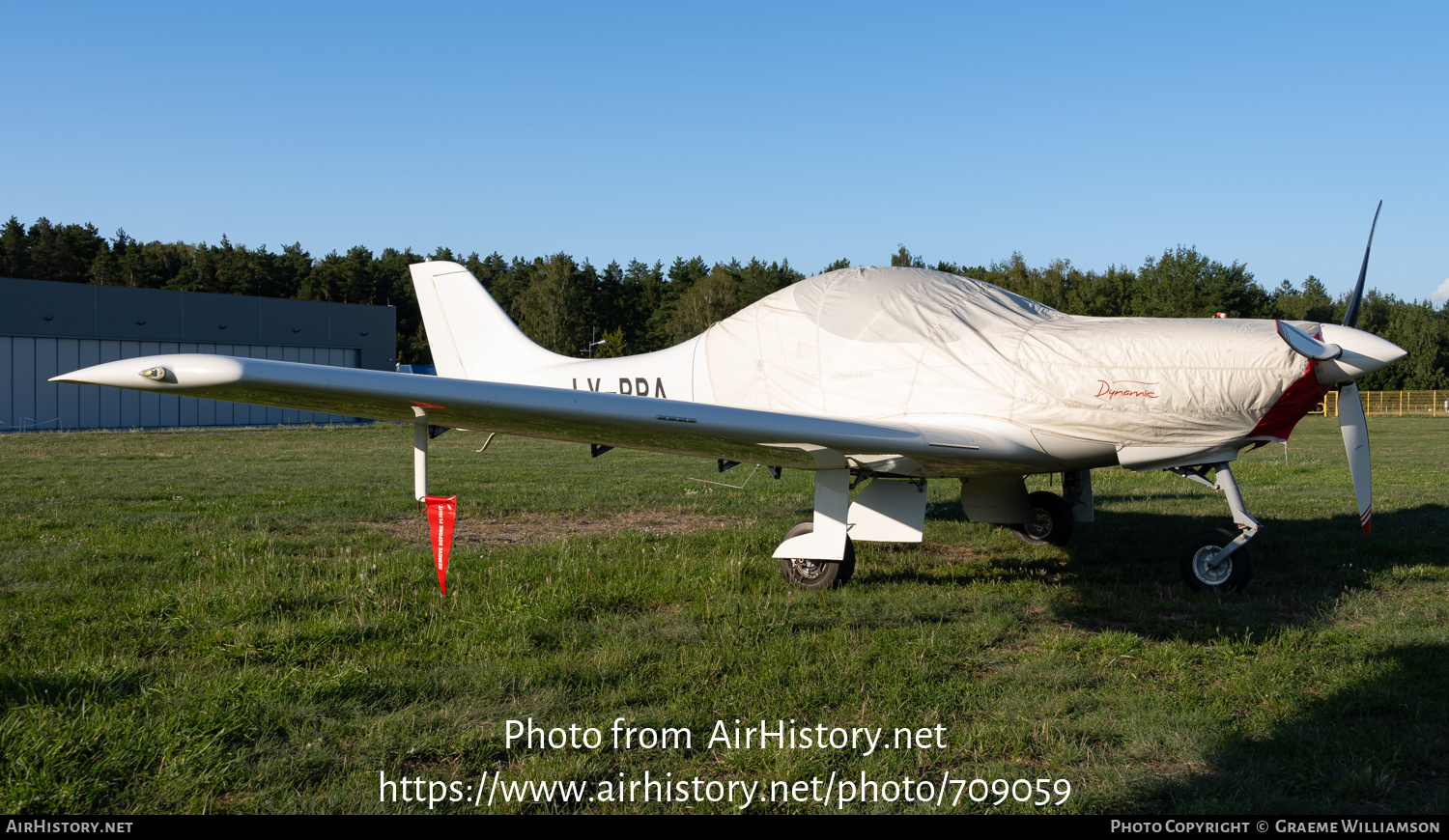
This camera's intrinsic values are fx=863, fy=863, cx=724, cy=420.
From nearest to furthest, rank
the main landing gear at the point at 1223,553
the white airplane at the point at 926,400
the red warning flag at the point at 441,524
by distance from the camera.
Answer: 1. the white airplane at the point at 926,400
2. the red warning flag at the point at 441,524
3. the main landing gear at the point at 1223,553

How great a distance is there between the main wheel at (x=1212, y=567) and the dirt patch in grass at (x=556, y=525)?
4536 millimetres

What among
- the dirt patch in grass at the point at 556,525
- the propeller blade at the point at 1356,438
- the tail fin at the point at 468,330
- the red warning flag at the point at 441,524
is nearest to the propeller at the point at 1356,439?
the propeller blade at the point at 1356,438

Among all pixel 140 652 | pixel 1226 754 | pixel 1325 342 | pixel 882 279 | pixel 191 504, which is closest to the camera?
pixel 1226 754

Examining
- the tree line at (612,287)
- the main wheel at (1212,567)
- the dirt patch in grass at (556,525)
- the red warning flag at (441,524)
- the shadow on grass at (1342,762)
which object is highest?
the tree line at (612,287)

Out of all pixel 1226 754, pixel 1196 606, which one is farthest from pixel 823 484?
pixel 1226 754

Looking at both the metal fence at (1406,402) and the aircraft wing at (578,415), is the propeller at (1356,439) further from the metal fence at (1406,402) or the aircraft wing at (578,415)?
the metal fence at (1406,402)

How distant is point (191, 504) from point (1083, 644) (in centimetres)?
1009

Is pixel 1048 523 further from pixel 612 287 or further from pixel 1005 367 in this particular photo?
pixel 612 287

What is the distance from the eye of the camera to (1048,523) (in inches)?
332

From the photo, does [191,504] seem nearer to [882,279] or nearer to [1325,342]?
[882,279]

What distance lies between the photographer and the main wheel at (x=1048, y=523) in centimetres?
834

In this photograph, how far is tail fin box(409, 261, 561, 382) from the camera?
938 centimetres

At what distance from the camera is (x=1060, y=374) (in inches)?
237

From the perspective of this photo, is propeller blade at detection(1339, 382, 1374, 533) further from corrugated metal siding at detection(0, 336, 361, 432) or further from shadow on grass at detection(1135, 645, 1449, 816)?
corrugated metal siding at detection(0, 336, 361, 432)
